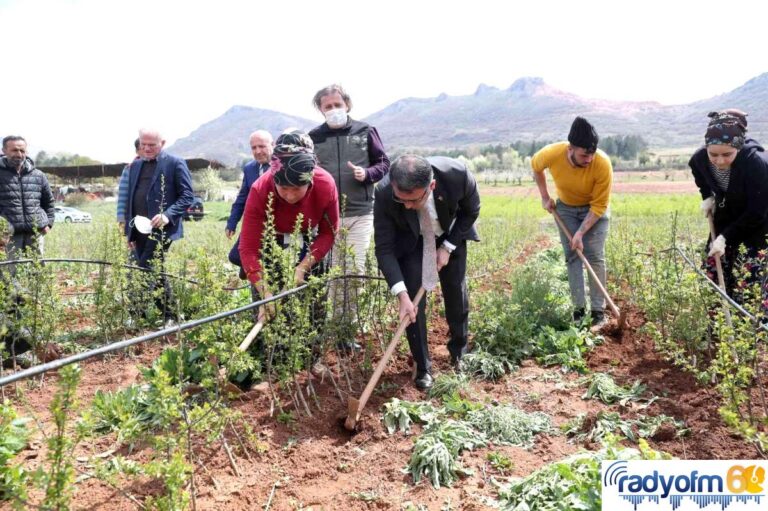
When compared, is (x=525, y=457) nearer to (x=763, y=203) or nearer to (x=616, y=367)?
(x=616, y=367)

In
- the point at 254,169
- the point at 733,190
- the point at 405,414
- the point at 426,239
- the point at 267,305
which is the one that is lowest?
the point at 405,414

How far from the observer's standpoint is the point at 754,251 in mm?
3582

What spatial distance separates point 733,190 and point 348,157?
256cm

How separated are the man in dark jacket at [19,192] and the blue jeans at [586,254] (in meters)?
4.47

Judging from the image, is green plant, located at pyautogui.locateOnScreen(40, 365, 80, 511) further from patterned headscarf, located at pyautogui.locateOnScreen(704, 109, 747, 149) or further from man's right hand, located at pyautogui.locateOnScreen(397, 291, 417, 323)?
patterned headscarf, located at pyautogui.locateOnScreen(704, 109, 747, 149)

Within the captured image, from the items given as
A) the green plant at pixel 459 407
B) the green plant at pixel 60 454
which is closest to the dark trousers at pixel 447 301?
the green plant at pixel 459 407

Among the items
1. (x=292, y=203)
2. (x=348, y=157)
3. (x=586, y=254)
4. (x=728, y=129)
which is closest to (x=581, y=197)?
(x=586, y=254)

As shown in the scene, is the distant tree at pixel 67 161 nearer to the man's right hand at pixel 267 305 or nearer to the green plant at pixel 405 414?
the man's right hand at pixel 267 305

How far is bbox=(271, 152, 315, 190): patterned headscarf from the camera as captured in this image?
295 centimetres

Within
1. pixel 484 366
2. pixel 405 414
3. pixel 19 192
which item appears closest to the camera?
pixel 405 414

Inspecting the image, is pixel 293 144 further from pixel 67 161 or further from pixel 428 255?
pixel 67 161

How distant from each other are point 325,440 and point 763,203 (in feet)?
9.82

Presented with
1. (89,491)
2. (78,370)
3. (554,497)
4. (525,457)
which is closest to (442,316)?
(525,457)

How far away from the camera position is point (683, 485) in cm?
202
